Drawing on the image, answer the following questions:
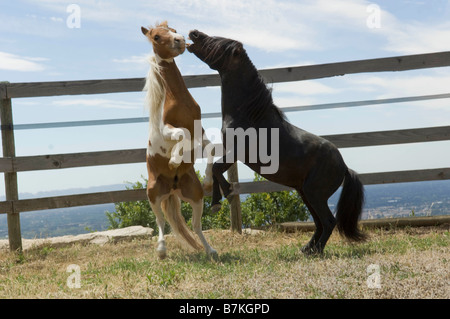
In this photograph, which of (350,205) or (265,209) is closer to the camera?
(350,205)

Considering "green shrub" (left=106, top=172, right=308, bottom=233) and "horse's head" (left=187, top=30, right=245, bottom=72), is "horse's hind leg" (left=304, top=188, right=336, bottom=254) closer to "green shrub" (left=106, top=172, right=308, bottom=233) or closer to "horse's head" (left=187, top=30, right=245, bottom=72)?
"horse's head" (left=187, top=30, right=245, bottom=72)

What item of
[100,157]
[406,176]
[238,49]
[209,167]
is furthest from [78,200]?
[406,176]

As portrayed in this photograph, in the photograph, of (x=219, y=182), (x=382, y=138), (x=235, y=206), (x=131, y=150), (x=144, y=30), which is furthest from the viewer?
(x=235, y=206)

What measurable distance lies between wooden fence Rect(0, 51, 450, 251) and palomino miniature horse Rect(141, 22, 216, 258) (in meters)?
1.56

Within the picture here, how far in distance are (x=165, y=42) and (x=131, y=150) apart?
1.98 m

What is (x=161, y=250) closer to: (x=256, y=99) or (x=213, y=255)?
(x=213, y=255)

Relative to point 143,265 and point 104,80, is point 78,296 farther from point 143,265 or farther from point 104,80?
point 104,80

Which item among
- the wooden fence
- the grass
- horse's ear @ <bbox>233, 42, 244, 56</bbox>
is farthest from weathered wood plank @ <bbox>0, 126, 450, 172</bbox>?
horse's ear @ <bbox>233, 42, 244, 56</bbox>

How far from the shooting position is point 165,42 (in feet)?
12.0

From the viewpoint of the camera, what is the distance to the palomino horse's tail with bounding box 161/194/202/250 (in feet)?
13.5

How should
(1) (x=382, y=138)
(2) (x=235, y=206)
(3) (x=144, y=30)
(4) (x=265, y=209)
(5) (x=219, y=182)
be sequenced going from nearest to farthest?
(5) (x=219, y=182) → (3) (x=144, y=30) → (1) (x=382, y=138) → (2) (x=235, y=206) → (4) (x=265, y=209)

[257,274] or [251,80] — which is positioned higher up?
[251,80]
